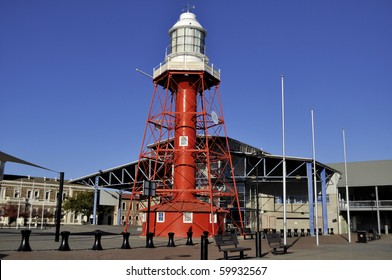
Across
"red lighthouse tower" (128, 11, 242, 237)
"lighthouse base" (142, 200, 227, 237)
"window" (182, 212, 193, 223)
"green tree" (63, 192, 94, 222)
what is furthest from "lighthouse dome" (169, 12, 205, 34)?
"green tree" (63, 192, 94, 222)

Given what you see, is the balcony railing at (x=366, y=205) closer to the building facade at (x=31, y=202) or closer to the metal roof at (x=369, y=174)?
the metal roof at (x=369, y=174)

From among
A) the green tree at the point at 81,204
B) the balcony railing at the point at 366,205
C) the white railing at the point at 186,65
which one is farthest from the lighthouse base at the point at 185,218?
the green tree at the point at 81,204

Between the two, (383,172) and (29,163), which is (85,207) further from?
(29,163)

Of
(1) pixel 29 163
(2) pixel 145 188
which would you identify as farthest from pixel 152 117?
(1) pixel 29 163

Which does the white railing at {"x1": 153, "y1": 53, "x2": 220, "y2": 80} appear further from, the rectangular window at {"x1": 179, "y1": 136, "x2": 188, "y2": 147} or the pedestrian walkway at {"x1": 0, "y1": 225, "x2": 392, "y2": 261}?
the pedestrian walkway at {"x1": 0, "y1": 225, "x2": 392, "y2": 261}

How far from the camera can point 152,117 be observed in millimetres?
34656

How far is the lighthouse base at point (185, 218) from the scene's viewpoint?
102 ft

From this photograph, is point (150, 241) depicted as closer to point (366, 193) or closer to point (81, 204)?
point (366, 193)

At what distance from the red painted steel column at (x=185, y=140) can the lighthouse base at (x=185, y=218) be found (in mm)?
1243

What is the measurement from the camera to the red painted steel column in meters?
32.7

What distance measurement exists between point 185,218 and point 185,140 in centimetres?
644

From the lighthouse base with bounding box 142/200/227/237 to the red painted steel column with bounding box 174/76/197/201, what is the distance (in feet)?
4.08
